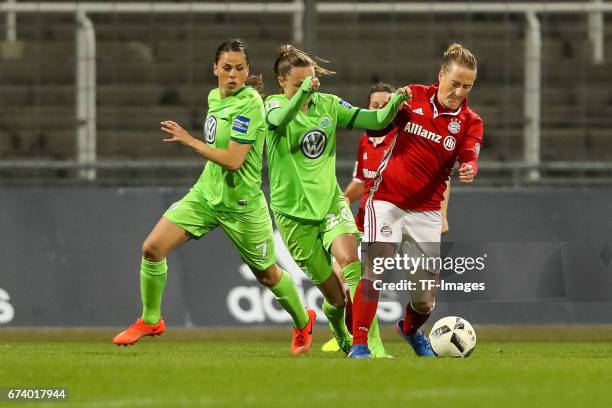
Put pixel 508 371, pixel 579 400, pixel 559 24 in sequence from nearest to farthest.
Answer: pixel 579 400, pixel 508 371, pixel 559 24

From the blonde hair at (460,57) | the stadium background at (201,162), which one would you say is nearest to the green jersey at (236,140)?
the blonde hair at (460,57)

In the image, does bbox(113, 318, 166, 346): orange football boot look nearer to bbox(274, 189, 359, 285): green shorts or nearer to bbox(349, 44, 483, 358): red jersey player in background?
bbox(274, 189, 359, 285): green shorts

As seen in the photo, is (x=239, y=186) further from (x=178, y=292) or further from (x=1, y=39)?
(x=1, y=39)

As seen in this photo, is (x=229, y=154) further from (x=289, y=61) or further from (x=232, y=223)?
(x=289, y=61)

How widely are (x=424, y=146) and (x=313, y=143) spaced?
787mm

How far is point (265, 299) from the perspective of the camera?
12.1 meters

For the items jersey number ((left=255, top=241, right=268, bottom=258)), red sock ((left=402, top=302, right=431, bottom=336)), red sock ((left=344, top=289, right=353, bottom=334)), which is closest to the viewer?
red sock ((left=402, top=302, right=431, bottom=336))

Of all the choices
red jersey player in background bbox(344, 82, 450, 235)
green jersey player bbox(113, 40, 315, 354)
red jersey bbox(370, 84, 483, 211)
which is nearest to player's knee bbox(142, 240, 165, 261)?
green jersey player bbox(113, 40, 315, 354)

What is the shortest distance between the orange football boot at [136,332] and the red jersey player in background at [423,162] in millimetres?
1526

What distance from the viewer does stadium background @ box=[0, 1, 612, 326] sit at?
39.6 feet

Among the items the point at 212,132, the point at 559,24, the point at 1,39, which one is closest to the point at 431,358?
the point at 212,132

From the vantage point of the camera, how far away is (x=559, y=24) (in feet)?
43.9

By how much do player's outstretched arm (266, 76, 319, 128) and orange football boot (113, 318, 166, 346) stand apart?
60.4 inches

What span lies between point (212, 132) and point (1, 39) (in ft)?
14.8
